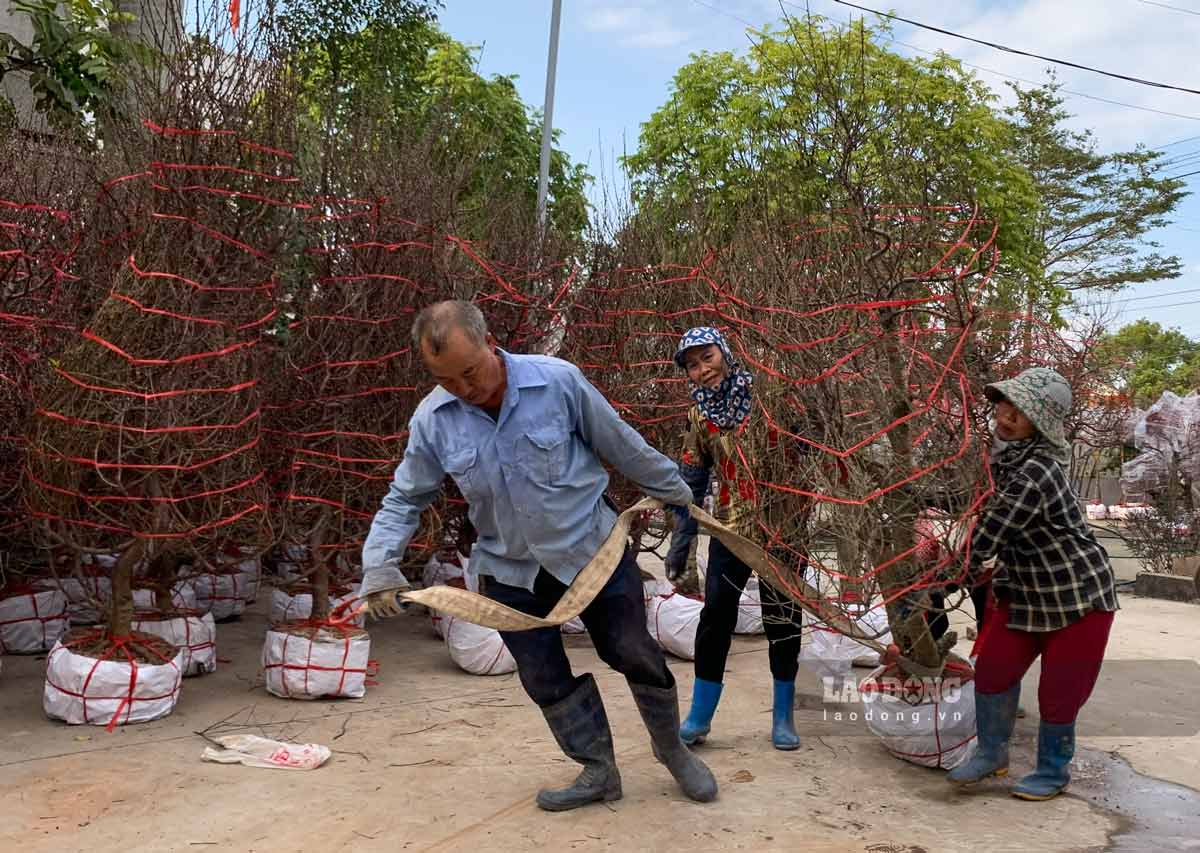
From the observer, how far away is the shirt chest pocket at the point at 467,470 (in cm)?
316

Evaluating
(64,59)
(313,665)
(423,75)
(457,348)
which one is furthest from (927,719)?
(423,75)

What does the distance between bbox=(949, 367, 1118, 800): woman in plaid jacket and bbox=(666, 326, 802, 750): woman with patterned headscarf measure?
73 centimetres

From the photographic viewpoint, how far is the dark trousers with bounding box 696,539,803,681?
13.2ft

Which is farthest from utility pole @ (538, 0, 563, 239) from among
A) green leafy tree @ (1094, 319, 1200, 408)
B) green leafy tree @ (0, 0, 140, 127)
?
green leafy tree @ (1094, 319, 1200, 408)

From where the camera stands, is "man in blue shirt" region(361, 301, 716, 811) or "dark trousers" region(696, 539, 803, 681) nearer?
"man in blue shirt" region(361, 301, 716, 811)

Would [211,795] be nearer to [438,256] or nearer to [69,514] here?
[69,514]

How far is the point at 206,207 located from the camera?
464cm

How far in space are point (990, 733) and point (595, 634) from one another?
1.47m

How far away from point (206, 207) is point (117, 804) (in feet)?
8.17

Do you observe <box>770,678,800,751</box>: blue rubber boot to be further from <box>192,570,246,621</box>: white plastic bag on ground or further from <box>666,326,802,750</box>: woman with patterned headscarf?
<box>192,570,246,621</box>: white plastic bag on ground

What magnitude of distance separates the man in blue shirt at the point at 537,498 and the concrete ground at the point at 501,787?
1.04ft

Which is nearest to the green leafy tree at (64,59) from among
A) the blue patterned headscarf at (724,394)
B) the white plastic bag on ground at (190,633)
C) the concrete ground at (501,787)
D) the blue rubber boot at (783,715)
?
the white plastic bag on ground at (190,633)

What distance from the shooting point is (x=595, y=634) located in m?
3.45

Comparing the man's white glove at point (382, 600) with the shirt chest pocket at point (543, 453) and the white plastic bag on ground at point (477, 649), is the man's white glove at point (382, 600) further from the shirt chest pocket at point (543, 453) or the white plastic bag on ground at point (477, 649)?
the white plastic bag on ground at point (477, 649)
